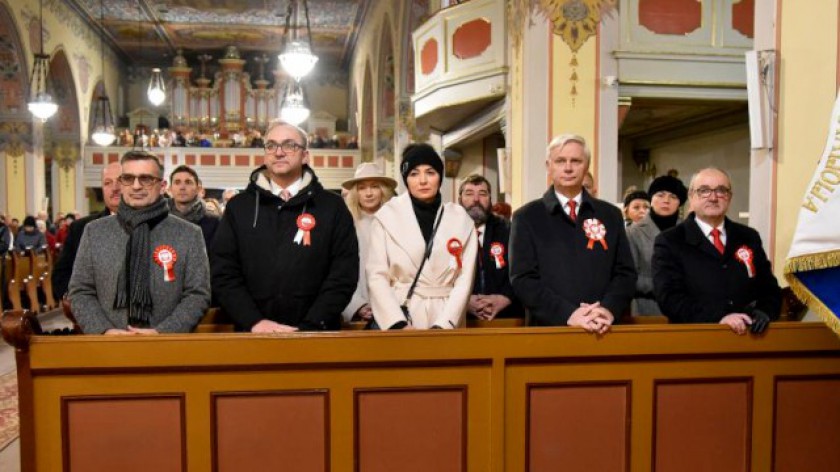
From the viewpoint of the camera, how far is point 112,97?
20688mm

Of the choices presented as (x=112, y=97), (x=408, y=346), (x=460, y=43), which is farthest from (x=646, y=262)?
(x=112, y=97)

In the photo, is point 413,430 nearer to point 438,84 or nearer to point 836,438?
point 836,438

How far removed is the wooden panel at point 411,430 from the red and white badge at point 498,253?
134cm

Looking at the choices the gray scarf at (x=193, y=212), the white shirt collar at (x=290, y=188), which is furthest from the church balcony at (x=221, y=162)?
the white shirt collar at (x=290, y=188)

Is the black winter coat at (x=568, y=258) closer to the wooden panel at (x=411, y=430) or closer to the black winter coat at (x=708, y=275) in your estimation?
the black winter coat at (x=708, y=275)

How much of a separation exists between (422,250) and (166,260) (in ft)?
3.17

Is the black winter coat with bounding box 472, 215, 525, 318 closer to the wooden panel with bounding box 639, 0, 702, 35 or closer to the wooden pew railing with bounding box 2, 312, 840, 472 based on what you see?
the wooden pew railing with bounding box 2, 312, 840, 472

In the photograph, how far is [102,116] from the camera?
1822 centimetres

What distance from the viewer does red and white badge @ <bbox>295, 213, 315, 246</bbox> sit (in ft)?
8.80

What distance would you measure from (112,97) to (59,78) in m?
4.35

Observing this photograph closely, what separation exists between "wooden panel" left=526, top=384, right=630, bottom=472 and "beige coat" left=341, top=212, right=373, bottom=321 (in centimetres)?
120

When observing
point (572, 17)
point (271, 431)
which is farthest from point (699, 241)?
point (572, 17)

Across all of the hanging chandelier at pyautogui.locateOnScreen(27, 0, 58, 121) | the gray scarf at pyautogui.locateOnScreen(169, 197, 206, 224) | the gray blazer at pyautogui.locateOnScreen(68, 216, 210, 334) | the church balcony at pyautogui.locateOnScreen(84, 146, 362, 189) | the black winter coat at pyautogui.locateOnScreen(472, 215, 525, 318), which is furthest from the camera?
the church balcony at pyautogui.locateOnScreen(84, 146, 362, 189)

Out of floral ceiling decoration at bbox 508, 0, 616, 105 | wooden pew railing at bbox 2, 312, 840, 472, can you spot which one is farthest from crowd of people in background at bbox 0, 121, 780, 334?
floral ceiling decoration at bbox 508, 0, 616, 105
